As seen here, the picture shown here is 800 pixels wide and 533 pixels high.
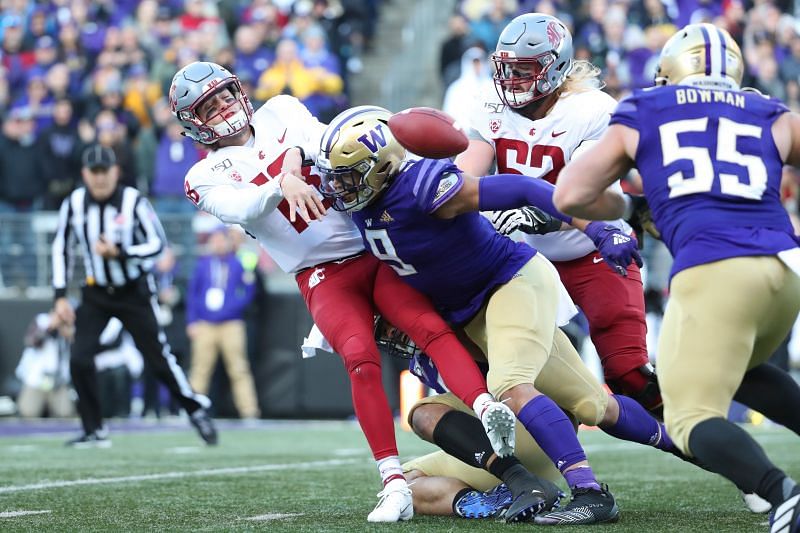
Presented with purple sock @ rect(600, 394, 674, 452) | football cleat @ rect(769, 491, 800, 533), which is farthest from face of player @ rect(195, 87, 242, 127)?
football cleat @ rect(769, 491, 800, 533)

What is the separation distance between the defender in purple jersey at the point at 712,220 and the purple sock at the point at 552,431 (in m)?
0.65

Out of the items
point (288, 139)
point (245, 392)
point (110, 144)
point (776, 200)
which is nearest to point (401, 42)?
point (110, 144)

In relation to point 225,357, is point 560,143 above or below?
above

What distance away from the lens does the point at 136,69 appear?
13.0 meters

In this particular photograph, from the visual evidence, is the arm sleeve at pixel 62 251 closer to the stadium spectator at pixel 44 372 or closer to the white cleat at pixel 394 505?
the stadium spectator at pixel 44 372

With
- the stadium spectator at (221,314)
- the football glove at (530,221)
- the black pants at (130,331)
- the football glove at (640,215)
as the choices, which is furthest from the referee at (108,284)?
the football glove at (640,215)

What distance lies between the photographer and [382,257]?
453 centimetres

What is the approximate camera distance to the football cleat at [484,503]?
14.8ft

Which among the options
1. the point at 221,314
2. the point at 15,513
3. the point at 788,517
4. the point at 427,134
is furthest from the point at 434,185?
the point at 221,314

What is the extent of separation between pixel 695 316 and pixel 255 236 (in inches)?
78.4

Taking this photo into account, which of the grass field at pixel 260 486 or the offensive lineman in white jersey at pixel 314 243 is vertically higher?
the offensive lineman in white jersey at pixel 314 243

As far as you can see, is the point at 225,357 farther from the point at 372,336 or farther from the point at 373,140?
the point at 373,140

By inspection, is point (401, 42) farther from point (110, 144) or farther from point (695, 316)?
point (695, 316)

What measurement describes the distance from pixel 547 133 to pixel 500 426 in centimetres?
145
